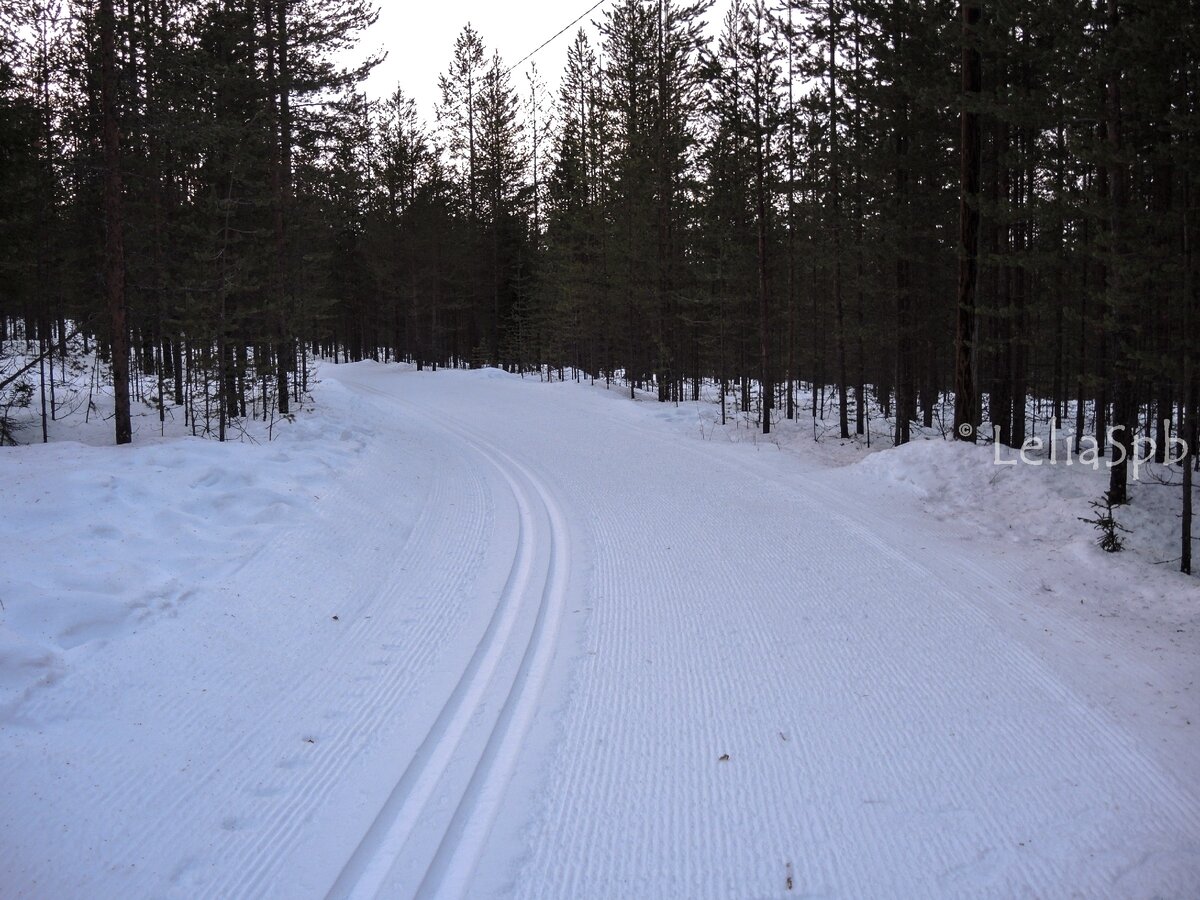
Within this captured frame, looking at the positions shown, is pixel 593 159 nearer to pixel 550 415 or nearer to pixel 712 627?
pixel 550 415

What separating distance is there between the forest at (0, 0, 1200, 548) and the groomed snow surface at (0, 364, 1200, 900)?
391 centimetres

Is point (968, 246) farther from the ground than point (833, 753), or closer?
farther from the ground

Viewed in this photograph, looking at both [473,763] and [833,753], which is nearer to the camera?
[473,763]

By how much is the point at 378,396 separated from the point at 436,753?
23.9m

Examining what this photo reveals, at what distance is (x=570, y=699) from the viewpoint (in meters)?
4.42

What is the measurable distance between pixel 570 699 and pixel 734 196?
711 inches

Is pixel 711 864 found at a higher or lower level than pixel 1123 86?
lower

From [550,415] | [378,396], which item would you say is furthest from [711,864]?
[378,396]

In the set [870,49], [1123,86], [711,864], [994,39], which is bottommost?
[711,864]

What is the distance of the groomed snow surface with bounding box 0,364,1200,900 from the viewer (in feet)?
10.1

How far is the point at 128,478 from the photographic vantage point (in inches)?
298

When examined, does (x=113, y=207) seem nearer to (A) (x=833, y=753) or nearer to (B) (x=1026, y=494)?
(A) (x=833, y=753)

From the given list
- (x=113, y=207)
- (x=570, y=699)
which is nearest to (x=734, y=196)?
(x=113, y=207)

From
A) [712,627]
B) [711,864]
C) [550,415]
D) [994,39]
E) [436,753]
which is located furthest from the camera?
[550,415]
